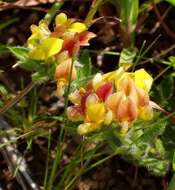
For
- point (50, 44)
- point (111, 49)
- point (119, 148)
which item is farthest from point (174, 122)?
point (111, 49)

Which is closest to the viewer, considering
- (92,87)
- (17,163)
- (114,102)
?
(114,102)

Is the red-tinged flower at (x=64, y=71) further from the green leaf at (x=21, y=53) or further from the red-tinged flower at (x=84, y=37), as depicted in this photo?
the green leaf at (x=21, y=53)

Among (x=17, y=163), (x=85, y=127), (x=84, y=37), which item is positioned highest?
(x=84, y=37)

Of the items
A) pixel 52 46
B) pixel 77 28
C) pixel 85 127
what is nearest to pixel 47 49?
pixel 52 46

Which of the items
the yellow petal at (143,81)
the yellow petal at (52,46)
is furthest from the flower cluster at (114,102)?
the yellow petal at (52,46)

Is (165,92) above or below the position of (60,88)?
below

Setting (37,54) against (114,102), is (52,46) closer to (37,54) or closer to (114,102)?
(37,54)

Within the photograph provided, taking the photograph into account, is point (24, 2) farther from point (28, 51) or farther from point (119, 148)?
point (119, 148)
